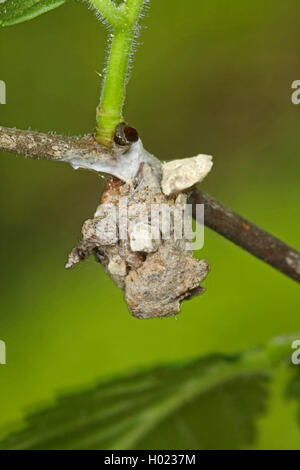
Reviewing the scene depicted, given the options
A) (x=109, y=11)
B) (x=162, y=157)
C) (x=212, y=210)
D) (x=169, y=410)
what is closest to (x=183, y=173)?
(x=212, y=210)

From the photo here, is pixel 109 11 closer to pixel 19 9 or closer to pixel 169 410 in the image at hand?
pixel 19 9

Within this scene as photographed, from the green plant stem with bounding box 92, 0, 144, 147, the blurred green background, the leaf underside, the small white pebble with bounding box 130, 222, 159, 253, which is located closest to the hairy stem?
the green plant stem with bounding box 92, 0, 144, 147

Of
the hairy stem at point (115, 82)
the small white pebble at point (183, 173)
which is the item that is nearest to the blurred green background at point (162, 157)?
the small white pebble at point (183, 173)

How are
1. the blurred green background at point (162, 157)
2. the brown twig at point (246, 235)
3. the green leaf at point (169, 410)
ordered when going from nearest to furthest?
1. the brown twig at point (246, 235)
2. the green leaf at point (169, 410)
3. the blurred green background at point (162, 157)

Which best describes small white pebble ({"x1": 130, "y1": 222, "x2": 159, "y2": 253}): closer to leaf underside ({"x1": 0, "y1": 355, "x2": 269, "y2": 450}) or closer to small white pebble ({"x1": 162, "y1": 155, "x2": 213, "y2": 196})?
small white pebble ({"x1": 162, "y1": 155, "x2": 213, "y2": 196})

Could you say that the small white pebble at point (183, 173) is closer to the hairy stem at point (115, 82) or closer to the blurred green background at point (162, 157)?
the hairy stem at point (115, 82)

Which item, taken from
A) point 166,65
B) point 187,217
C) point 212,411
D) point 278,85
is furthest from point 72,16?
point 187,217
